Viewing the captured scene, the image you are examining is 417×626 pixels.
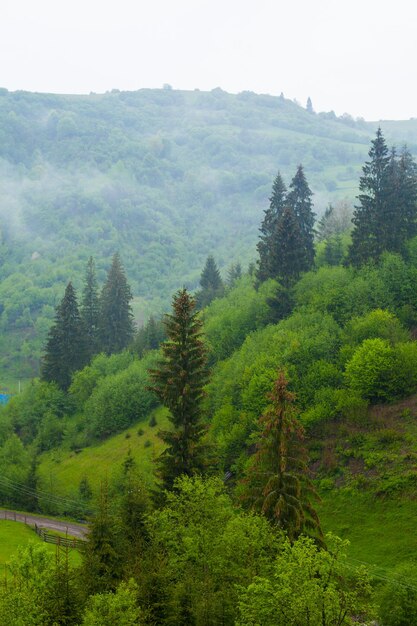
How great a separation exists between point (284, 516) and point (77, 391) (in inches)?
2497

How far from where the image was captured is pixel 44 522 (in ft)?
205

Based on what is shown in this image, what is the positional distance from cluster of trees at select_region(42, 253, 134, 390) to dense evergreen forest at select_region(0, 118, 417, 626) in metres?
0.33

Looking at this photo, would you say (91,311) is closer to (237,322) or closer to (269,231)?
(269,231)

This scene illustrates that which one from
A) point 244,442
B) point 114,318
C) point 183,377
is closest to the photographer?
point 183,377

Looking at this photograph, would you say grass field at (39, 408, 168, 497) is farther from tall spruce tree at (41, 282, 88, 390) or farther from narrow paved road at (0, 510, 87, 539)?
tall spruce tree at (41, 282, 88, 390)

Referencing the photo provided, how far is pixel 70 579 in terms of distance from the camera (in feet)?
89.9

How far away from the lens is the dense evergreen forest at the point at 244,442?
27.0 m

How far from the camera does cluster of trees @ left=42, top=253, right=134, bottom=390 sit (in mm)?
95375

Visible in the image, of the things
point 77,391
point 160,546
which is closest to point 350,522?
point 160,546

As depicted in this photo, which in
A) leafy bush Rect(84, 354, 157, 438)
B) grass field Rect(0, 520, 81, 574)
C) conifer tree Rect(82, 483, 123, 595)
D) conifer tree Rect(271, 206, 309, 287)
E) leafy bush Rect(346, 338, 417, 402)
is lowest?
grass field Rect(0, 520, 81, 574)

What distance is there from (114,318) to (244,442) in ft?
173

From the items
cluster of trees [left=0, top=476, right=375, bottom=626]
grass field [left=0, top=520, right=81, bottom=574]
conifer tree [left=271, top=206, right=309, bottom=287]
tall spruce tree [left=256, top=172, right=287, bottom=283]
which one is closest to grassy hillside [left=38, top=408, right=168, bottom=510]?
grass field [left=0, top=520, right=81, bottom=574]

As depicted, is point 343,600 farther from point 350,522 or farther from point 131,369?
point 131,369

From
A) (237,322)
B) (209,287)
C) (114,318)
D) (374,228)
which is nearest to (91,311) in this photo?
(114,318)
